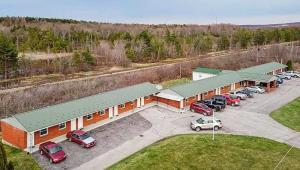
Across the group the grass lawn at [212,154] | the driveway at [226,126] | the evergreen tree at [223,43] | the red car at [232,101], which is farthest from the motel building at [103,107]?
the evergreen tree at [223,43]

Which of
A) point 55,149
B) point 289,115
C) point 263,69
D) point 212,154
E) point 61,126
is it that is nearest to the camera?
point 55,149

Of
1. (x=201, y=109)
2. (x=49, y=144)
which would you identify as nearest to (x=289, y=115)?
(x=201, y=109)

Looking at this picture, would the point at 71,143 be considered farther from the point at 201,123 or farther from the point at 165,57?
the point at 165,57

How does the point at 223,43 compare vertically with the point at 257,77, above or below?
above

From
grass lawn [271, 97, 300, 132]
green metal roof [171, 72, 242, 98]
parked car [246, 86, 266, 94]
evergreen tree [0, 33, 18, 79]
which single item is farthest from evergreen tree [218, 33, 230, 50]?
evergreen tree [0, 33, 18, 79]

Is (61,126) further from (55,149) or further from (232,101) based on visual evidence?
(232,101)

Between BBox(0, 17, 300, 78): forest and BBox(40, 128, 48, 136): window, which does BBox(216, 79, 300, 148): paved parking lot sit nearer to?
BBox(40, 128, 48, 136): window
